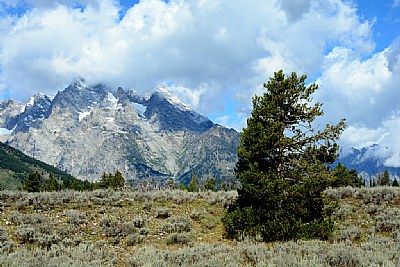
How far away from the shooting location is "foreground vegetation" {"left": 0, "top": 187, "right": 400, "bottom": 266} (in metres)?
9.55

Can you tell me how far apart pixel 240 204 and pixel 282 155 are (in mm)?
3260

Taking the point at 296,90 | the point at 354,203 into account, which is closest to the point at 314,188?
the point at 296,90

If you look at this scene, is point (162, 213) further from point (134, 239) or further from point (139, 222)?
point (134, 239)

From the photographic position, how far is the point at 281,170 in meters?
16.4

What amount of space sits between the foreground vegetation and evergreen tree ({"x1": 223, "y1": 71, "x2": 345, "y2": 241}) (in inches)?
40.1

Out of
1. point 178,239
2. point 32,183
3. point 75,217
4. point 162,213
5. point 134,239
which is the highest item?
point 32,183

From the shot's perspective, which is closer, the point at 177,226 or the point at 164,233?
the point at 164,233

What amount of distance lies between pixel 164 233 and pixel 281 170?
6458 millimetres

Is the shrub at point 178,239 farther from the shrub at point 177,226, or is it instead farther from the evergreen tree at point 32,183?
the evergreen tree at point 32,183

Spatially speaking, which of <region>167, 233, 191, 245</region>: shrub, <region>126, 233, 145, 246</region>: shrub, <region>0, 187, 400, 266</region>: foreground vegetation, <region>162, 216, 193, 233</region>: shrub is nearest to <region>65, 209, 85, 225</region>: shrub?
<region>0, 187, 400, 266</region>: foreground vegetation

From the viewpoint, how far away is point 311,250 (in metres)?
10.4

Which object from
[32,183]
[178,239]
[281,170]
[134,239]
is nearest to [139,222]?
[134,239]

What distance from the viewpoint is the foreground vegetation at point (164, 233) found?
31.3ft

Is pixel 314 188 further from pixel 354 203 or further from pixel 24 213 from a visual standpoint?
pixel 24 213
